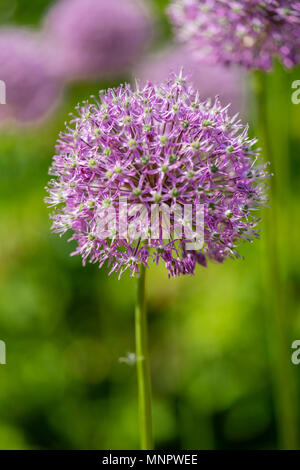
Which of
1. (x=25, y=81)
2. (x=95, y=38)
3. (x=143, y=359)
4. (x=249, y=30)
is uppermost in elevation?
(x=95, y=38)

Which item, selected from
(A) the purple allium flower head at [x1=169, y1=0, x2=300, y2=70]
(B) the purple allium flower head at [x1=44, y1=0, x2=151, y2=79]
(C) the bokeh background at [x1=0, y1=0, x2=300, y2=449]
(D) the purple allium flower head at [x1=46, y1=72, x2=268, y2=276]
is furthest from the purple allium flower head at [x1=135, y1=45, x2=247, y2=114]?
(D) the purple allium flower head at [x1=46, y1=72, x2=268, y2=276]

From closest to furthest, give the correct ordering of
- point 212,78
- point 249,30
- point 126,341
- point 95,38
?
point 249,30 → point 126,341 → point 212,78 → point 95,38

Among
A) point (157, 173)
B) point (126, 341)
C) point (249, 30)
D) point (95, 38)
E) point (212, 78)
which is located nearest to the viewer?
point (157, 173)

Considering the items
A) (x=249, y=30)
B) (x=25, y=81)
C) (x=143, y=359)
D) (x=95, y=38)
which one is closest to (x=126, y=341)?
(x=25, y=81)

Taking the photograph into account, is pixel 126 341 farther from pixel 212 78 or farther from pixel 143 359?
pixel 143 359

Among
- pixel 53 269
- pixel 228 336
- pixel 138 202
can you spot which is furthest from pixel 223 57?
pixel 53 269

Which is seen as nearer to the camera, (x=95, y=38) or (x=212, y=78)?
(x=212, y=78)

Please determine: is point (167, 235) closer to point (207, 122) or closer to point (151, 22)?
point (207, 122)

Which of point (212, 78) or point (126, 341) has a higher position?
point (212, 78)
